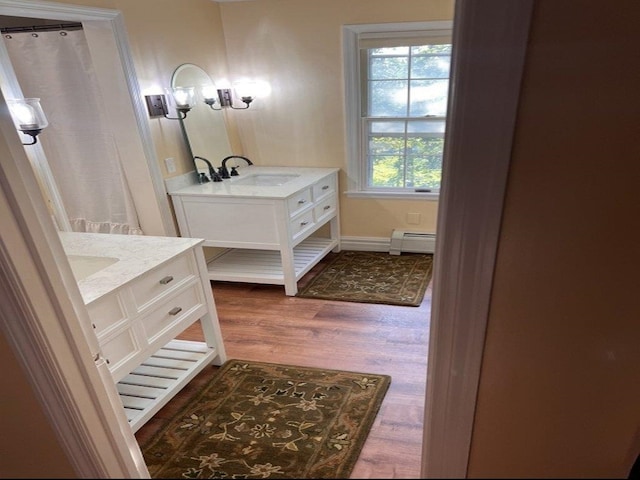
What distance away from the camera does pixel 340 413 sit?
6.13ft

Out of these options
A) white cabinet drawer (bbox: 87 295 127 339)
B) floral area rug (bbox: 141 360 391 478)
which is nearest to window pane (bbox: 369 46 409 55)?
floral area rug (bbox: 141 360 391 478)

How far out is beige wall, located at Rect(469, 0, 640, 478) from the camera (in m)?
0.51

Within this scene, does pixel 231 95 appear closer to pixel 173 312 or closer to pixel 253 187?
pixel 253 187

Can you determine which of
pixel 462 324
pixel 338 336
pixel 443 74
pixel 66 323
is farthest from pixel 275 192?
pixel 462 324

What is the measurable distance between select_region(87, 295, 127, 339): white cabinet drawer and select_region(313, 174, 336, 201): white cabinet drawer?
6.03 ft

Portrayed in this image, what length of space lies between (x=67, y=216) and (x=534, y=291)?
2882mm

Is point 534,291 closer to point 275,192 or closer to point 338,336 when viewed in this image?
point 338,336

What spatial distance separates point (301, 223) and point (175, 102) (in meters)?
1.24

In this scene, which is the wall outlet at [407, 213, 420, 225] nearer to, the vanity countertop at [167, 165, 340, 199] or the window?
the window

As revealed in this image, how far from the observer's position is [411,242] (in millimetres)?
3496

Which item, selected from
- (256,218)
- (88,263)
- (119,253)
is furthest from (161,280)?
(256,218)

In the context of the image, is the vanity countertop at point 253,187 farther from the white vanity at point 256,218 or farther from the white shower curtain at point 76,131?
the white shower curtain at point 76,131

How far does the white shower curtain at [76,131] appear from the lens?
A: 238 cm

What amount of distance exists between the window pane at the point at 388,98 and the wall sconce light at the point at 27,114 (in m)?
2.36
